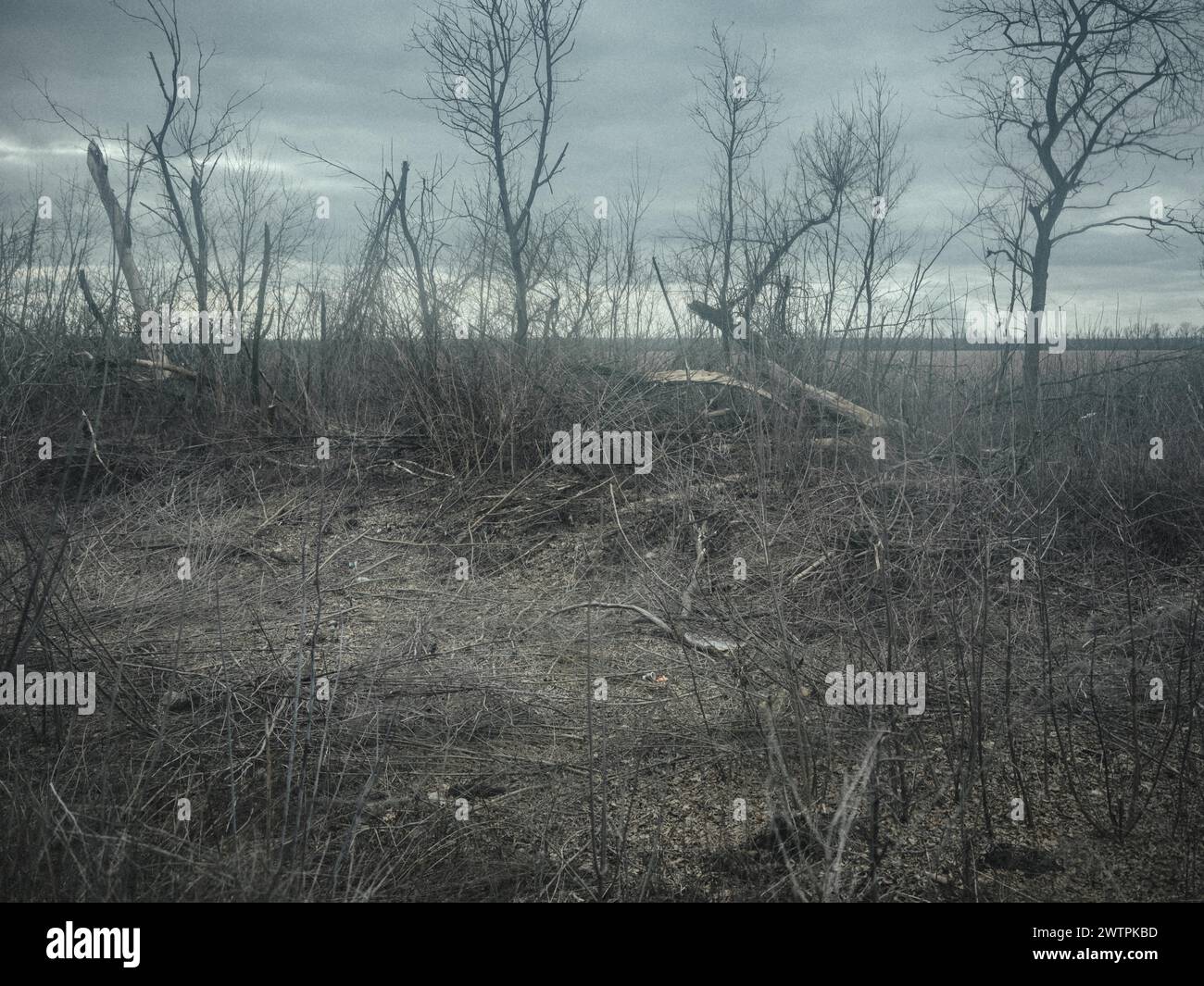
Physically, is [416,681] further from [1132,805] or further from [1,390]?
[1,390]

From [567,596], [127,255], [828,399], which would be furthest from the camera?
[127,255]

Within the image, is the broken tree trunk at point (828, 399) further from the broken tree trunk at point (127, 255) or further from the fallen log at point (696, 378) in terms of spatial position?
the broken tree trunk at point (127, 255)

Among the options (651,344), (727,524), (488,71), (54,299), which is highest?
(488,71)

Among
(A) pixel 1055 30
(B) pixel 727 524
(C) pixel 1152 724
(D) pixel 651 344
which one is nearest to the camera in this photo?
(C) pixel 1152 724

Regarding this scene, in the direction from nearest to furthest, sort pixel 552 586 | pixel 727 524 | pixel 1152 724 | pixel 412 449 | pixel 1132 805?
pixel 1132 805
pixel 1152 724
pixel 552 586
pixel 727 524
pixel 412 449

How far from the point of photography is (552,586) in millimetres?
4441

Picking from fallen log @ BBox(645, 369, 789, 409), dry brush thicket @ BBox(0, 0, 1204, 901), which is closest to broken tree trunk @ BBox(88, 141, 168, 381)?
dry brush thicket @ BBox(0, 0, 1204, 901)

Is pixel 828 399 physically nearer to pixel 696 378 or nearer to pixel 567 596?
pixel 696 378

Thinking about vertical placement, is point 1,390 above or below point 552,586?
above

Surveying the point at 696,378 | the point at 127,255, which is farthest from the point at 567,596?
the point at 127,255

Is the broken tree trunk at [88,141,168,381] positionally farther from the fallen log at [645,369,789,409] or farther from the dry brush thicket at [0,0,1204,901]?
the fallen log at [645,369,789,409]

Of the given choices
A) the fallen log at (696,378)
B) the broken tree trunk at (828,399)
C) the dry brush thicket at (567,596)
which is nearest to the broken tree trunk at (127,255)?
the dry brush thicket at (567,596)
